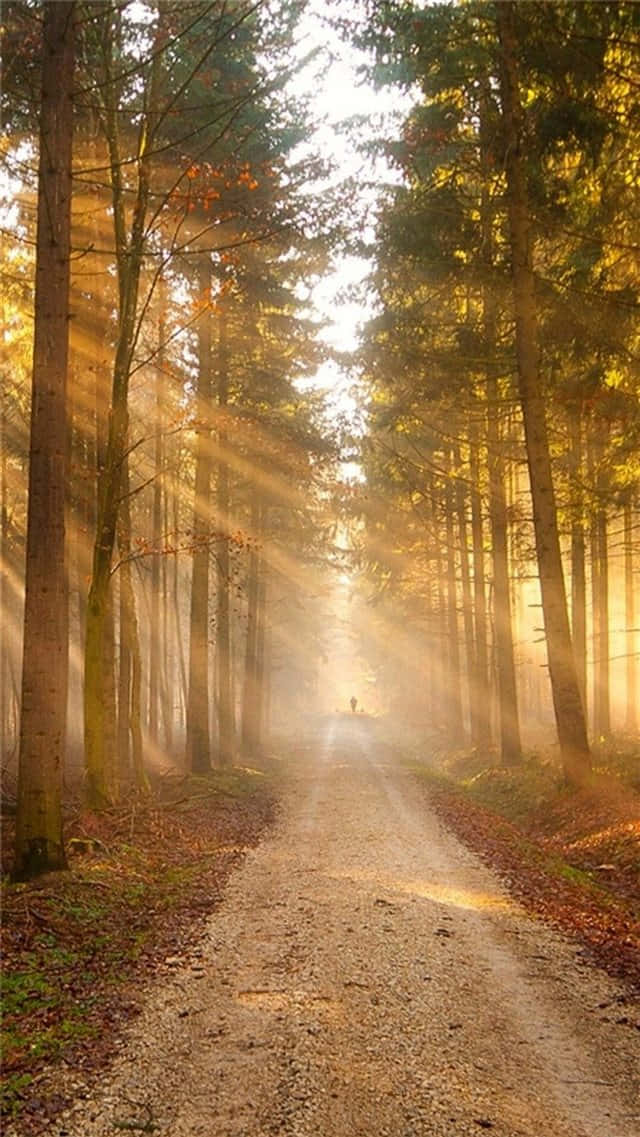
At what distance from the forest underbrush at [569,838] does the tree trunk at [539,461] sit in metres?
0.98

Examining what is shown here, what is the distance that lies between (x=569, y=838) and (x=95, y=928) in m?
7.29

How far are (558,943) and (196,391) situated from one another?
50.7ft

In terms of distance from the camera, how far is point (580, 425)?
17891mm

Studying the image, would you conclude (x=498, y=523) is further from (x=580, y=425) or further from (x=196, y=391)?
(x=196, y=391)

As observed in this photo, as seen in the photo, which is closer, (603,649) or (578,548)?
(578,548)

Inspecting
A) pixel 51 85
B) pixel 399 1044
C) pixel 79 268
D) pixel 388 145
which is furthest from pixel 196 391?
pixel 399 1044

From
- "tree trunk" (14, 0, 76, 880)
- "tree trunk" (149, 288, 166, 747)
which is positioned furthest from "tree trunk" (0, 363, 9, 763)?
"tree trunk" (14, 0, 76, 880)

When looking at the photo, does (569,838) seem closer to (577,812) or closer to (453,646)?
(577,812)

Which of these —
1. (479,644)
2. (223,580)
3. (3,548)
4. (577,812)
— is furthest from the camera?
(3,548)

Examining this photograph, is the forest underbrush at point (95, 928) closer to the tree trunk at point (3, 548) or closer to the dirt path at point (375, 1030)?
the dirt path at point (375, 1030)

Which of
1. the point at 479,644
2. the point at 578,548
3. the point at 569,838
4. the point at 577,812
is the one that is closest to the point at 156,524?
the point at 578,548

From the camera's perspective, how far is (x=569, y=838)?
1192cm

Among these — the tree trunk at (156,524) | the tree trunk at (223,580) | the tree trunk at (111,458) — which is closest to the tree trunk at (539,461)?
the tree trunk at (111,458)

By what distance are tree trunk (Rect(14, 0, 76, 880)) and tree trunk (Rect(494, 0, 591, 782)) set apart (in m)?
7.56
